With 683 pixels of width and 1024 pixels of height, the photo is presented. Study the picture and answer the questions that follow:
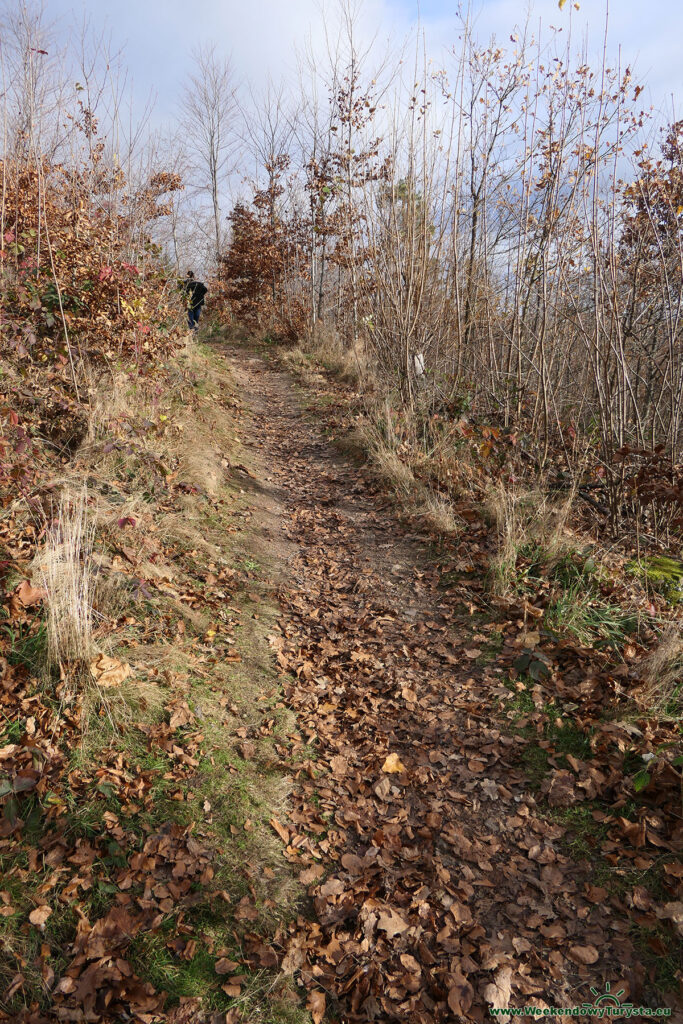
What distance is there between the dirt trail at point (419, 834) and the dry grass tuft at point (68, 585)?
1.26m

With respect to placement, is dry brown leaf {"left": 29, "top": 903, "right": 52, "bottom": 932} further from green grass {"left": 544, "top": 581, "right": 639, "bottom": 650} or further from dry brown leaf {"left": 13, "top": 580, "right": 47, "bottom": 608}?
green grass {"left": 544, "top": 581, "right": 639, "bottom": 650}

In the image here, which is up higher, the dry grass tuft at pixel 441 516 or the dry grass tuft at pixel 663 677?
the dry grass tuft at pixel 441 516

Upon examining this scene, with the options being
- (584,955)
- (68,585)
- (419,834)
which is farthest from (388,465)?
(584,955)

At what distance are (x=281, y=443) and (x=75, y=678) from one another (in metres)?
5.73

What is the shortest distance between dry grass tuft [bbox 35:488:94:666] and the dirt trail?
126cm

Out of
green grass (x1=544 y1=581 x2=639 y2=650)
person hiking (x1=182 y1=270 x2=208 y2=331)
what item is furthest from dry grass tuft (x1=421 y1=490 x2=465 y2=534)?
person hiking (x1=182 y1=270 x2=208 y2=331)

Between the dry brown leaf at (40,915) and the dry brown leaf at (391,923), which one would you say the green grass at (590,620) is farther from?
the dry brown leaf at (40,915)

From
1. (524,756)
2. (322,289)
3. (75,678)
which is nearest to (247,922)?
(75,678)

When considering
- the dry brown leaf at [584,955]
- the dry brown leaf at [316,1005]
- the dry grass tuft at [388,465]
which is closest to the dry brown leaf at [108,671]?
the dry brown leaf at [316,1005]

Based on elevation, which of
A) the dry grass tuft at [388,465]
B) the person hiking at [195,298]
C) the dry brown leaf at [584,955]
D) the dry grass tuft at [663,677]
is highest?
the person hiking at [195,298]

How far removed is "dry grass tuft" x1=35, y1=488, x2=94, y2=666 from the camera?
2.95 meters

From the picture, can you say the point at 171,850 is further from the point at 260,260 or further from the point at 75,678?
the point at 260,260

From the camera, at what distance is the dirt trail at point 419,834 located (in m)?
2.20

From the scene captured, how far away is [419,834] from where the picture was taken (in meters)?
2.79
